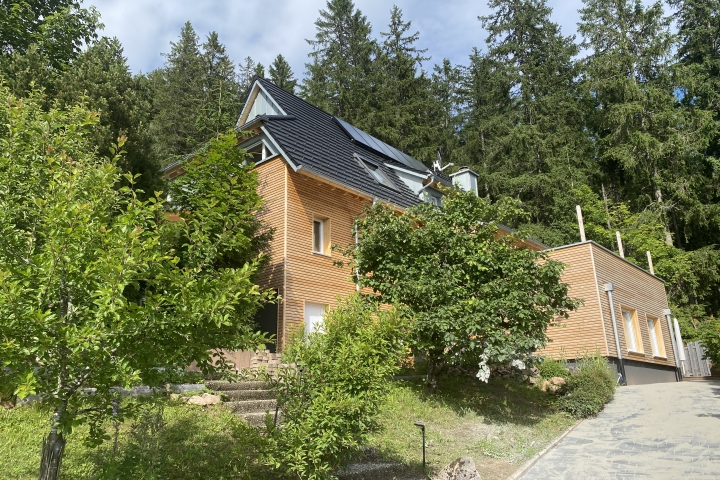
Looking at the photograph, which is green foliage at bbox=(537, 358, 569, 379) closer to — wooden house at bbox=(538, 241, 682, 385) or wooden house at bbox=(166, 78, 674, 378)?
wooden house at bbox=(538, 241, 682, 385)

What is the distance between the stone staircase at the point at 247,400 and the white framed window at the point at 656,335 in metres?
16.3

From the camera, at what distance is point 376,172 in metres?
19.9

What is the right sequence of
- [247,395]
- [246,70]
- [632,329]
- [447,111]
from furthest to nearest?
[246,70], [447,111], [632,329], [247,395]

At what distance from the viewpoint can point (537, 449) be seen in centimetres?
880

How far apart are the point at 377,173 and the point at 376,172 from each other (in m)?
0.10

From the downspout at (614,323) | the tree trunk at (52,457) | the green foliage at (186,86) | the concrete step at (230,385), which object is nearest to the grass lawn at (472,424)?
the concrete step at (230,385)

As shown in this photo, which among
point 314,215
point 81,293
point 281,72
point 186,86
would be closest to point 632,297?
point 314,215

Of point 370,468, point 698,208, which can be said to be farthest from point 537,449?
point 698,208

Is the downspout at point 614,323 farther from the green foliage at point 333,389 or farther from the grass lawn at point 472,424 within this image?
the green foliage at point 333,389

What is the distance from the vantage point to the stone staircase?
8298 mm

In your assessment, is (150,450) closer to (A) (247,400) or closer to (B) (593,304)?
(A) (247,400)

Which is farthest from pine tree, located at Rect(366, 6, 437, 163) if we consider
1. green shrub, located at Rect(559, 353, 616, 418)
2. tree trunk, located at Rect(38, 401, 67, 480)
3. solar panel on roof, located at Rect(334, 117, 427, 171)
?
tree trunk, located at Rect(38, 401, 67, 480)

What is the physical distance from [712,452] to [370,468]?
5345mm

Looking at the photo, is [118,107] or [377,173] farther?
[377,173]
